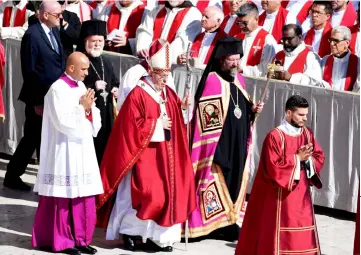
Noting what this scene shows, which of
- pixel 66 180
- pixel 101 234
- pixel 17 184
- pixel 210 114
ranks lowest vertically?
pixel 101 234

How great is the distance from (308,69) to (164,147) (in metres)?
2.57

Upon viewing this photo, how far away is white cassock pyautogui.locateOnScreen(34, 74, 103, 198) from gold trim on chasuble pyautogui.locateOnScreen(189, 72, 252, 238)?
1.06 metres

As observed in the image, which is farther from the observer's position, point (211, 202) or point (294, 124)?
point (211, 202)

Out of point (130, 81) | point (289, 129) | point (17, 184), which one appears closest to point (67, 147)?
point (130, 81)

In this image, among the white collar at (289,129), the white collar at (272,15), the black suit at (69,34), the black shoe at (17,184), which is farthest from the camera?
the white collar at (272,15)

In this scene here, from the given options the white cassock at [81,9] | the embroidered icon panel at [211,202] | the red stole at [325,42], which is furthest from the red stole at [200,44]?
the embroidered icon panel at [211,202]

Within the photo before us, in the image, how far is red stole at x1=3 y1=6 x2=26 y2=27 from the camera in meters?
14.5

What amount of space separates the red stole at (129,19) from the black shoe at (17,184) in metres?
2.66

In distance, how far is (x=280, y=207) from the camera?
9.32 metres

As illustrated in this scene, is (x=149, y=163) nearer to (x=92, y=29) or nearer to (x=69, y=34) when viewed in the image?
(x=92, y=29)

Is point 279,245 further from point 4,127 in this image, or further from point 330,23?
point 4,127

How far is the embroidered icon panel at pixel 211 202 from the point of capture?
1073cm

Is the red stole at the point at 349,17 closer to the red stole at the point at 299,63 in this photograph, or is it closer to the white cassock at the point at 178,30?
the red stole at the point at 299,63

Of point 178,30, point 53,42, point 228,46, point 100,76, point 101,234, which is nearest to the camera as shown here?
point 228,46
